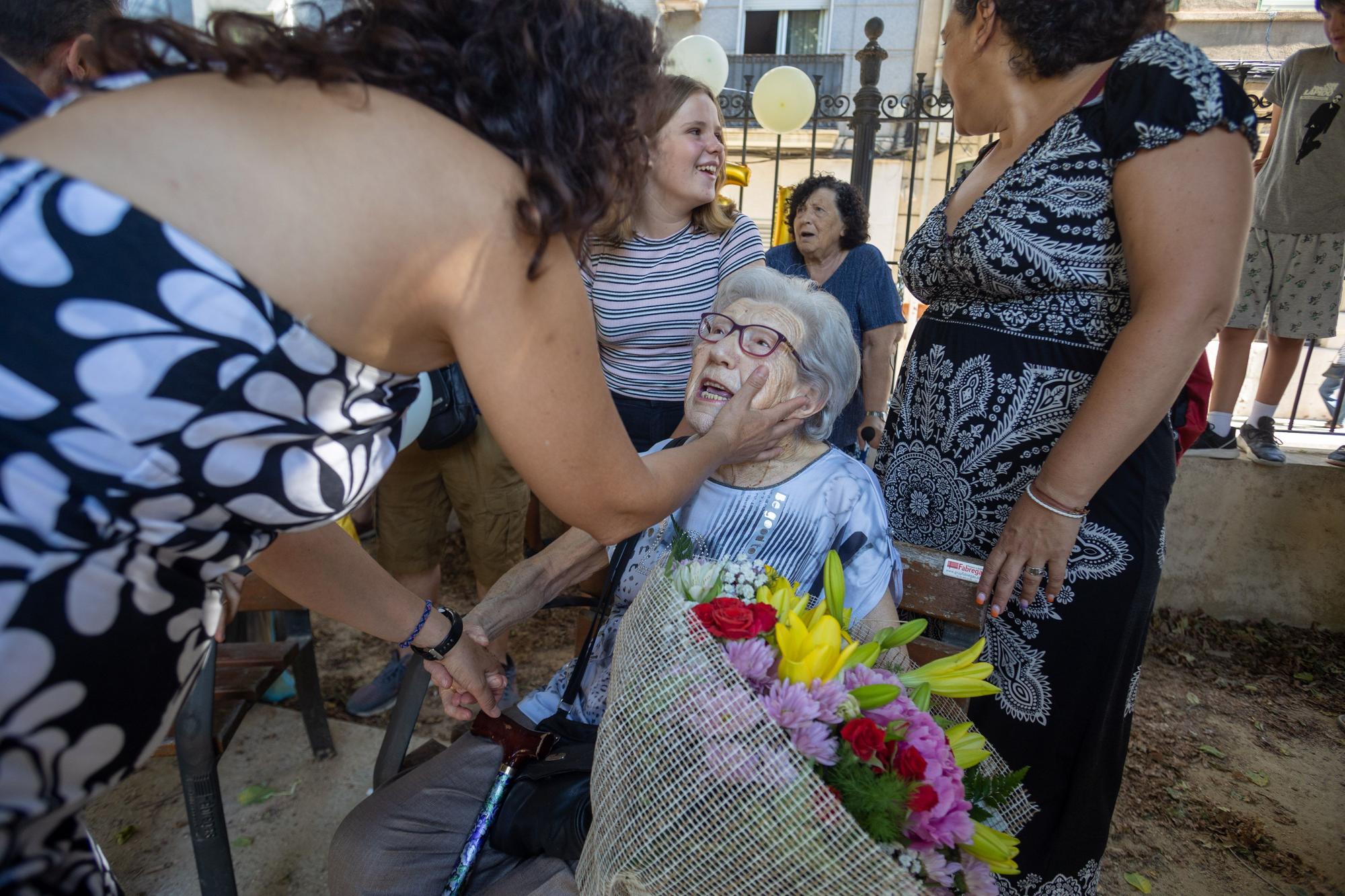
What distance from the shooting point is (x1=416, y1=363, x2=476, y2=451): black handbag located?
3.20 meters

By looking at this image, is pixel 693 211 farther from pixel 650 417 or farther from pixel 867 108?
pixel 867 108

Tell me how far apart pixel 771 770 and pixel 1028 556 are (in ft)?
3.60

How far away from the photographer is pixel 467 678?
1.75 metres

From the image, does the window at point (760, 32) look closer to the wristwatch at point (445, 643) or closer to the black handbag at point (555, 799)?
the black handbag at point (555, 799)

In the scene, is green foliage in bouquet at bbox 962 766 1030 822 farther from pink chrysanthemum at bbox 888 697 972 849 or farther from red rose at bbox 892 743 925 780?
red rose at bbox 892 743 925 780

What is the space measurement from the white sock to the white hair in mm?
3635

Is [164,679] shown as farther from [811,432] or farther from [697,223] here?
[697,223]

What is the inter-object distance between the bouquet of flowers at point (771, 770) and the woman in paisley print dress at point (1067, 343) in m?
0.75

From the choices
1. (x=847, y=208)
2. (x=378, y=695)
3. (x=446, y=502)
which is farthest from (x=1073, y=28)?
(x=378, y=695)

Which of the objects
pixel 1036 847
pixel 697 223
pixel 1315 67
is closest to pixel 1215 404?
pixel 1315 67

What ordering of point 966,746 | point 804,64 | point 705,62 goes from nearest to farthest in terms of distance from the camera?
1. point 966,746
2. point 705,62
3. point 804,64

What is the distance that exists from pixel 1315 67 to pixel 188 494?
19.4 ft

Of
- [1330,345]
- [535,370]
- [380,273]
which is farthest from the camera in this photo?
[1330,345]

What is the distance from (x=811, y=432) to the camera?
2.17m
